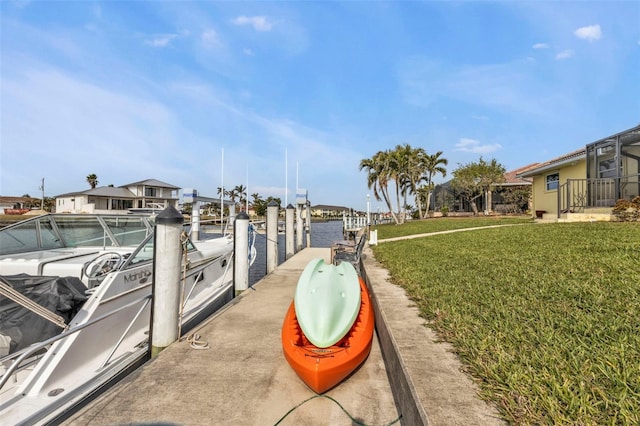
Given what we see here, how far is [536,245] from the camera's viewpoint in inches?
302

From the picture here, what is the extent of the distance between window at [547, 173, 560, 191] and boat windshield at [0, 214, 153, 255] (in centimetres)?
2025

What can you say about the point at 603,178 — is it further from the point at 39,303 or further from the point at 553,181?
the point at 39,303

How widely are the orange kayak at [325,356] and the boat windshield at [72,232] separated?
5.23m

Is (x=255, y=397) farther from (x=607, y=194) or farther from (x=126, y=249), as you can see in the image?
(x=607, y=194)

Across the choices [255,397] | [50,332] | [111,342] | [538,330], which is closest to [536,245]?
[538,330]

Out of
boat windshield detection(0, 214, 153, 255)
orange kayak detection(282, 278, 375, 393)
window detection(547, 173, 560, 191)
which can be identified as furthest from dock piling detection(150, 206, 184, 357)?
window detection(547, 173, 560, 191)

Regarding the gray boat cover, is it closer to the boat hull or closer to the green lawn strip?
the boat hull

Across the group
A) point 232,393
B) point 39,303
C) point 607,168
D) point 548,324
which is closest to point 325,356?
point 232,393

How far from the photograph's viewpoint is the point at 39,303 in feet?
12.2

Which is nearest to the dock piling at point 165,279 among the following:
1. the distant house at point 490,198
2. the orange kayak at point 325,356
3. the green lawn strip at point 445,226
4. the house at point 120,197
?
the orange kayak at point 325,356

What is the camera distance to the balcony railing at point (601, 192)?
40.5ft

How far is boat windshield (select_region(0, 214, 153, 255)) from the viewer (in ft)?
18.5

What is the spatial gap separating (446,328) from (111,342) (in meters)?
4.48

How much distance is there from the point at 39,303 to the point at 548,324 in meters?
5.73
